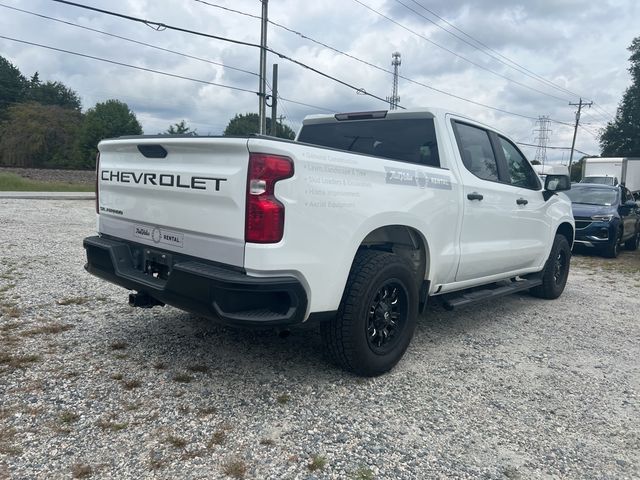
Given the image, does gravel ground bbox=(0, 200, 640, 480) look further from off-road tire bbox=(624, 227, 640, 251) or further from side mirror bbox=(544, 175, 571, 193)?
off-road tire bbox=(624, 227, 640, 251)

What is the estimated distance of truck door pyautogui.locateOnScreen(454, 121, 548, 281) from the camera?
4.30 m

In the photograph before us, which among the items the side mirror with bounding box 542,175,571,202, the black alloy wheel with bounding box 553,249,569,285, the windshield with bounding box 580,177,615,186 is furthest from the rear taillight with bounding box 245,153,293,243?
the windshield with bounding box 580,177,615,186

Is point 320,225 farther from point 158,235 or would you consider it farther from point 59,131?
point 59,131

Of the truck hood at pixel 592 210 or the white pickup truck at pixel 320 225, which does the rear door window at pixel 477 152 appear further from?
the truck hood at pixel 592 210

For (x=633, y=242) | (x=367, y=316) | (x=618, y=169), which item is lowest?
(x=633, y=242)

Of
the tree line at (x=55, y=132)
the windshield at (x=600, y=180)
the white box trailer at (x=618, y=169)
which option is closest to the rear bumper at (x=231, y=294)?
the windshield at (x=600, y=180)

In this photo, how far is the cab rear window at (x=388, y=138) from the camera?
13.8 feet

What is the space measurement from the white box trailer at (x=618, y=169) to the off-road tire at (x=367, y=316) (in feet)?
82.9

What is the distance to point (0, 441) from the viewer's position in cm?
249

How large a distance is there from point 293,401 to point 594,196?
11.1 m

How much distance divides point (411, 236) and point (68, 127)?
67.7 metres

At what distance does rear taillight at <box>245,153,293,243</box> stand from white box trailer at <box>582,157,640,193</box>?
26.4 metres

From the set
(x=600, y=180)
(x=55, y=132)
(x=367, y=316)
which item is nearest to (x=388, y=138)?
(x=367, y=316)

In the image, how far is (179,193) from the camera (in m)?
3.05
